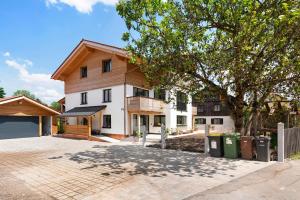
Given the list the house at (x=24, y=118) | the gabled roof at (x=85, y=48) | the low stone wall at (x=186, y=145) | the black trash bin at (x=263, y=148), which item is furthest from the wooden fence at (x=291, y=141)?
the house at (x=24, y=118)

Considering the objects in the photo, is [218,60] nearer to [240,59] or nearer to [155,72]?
[240,59]

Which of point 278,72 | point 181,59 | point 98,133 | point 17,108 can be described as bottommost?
point 98,133

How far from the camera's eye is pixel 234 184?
24.9ft

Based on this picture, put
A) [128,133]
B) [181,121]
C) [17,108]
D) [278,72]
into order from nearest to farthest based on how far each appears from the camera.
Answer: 1. [278,72]
2. [128,133]
3. [17,108]
4. [181,121]

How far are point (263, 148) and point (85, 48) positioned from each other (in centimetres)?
2040

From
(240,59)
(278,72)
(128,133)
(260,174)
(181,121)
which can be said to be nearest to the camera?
(260,174)

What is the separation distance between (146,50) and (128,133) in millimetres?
11468

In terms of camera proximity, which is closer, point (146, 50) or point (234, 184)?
point (234, 184)

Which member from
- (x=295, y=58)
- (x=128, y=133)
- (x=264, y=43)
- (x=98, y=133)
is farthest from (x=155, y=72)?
(x=98, y=133)

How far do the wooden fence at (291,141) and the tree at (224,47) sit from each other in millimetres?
2107

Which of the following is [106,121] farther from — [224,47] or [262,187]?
[262,187]

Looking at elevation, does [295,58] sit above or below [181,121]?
above

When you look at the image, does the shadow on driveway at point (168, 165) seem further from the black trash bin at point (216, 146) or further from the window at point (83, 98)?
the window at point (83, 98)

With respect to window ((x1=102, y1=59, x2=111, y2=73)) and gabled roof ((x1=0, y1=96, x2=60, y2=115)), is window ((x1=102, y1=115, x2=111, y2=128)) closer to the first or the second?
window ((x1=102, y1=59, x2=111, y2=73))
